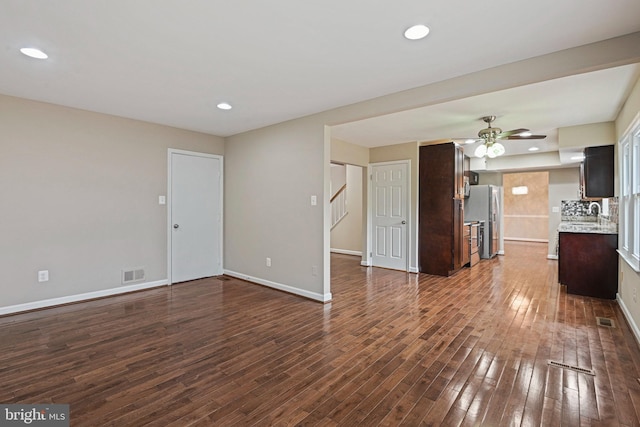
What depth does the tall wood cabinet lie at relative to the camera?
18.2 feet

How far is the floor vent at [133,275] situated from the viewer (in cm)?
440

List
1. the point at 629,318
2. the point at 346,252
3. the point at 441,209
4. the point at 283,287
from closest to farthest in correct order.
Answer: the point at 629,318
the point at 283,287
the point at 441,209
the point at 346,252

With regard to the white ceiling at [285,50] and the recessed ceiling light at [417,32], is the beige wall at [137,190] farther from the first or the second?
the recessed ceiling light at [417,32]

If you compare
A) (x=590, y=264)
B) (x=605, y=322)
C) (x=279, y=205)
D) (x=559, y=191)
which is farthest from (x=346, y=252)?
(x=559, y=191)

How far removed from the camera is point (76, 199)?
397cm

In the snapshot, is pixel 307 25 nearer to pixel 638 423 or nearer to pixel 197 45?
pixel 197 45

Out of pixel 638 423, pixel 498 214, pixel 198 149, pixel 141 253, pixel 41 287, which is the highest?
pixel 198 149

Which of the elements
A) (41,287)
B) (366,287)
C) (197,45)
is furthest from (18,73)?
(366,287)

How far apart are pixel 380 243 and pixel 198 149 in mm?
3838

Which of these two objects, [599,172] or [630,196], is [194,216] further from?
[599,172]

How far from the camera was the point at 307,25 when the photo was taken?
2115 millimetres

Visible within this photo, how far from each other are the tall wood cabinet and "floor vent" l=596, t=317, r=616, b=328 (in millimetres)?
2215

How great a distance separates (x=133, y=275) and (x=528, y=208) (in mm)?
12071

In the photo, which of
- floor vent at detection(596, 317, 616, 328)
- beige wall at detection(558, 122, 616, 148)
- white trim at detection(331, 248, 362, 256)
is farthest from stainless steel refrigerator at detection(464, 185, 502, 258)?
floor vent at detection(596, 317, 616, 328)
